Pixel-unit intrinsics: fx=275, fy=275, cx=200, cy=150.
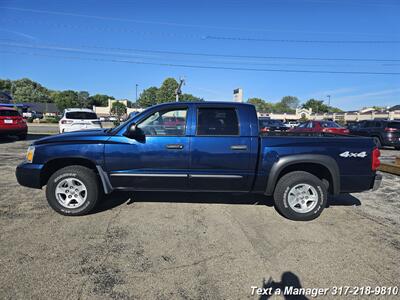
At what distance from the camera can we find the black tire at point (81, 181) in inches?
169

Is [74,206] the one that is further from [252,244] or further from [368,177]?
[368,177]

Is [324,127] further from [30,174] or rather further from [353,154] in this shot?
[30,174]

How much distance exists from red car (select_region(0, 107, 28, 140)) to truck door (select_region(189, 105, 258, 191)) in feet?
41.0

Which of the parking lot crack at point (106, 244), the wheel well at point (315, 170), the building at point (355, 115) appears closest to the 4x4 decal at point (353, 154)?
the wheel well at point (315, 170)

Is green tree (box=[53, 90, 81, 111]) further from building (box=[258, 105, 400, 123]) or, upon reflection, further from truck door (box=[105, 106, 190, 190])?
truck door (box=[105, 106, 190, 190])

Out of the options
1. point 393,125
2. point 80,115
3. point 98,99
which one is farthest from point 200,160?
point 98,99

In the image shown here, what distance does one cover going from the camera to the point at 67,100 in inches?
4067

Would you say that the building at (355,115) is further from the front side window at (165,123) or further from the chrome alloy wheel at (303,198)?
the front side window at (165,123)

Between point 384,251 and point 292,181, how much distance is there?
145 cm

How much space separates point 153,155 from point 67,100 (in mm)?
112160

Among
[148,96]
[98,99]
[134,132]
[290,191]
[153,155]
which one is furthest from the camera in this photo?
[98,99]

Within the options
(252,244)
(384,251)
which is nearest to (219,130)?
(252,244)

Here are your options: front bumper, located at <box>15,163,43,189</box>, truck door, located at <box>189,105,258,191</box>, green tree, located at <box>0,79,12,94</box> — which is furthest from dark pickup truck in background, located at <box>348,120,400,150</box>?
green tree, located at <box>0,79,12,94</box>

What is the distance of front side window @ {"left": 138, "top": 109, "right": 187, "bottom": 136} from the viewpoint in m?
4.31
